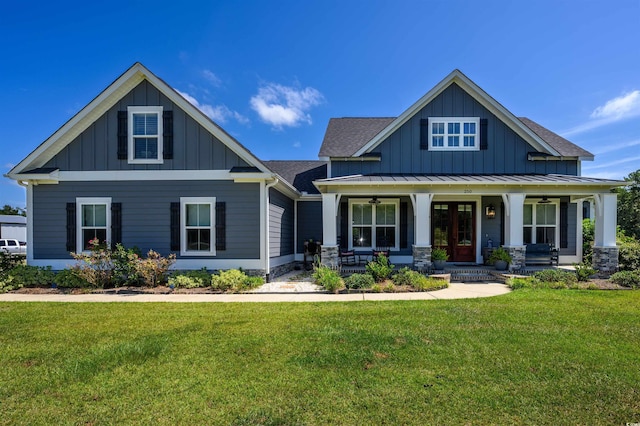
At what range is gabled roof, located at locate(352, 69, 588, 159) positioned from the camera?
12328mm

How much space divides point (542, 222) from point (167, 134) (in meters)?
14.0

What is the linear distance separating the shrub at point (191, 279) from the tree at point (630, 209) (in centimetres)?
3360

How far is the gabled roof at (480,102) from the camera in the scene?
1233cm

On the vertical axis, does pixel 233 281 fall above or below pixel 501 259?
below

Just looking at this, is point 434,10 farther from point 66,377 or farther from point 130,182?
point 66,377


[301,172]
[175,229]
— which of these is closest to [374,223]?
[301,172]

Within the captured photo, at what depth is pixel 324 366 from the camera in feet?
13.0

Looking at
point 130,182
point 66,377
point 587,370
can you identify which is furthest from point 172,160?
point 587,370

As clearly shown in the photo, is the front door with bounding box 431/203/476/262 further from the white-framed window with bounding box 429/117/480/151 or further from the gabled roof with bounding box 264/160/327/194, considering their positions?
the gabled roof with bounding box 264/160/327/194

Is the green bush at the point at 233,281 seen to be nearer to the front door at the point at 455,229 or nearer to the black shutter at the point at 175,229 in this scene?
the black shutter at the point at 175,229

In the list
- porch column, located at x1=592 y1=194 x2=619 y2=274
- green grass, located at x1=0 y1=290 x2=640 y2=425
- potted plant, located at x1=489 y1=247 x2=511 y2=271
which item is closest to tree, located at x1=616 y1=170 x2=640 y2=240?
porch column, located at x1=592 y1=194 x2=619 y2=274

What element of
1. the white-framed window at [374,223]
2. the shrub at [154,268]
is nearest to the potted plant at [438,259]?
the white-framed window at [374,223]

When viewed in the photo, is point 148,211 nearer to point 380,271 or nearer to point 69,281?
point 69,281

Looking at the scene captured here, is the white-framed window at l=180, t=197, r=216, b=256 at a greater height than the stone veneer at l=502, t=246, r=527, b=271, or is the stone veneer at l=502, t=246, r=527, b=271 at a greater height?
the white-framed window at l=180, t=197, r=216, b=256
